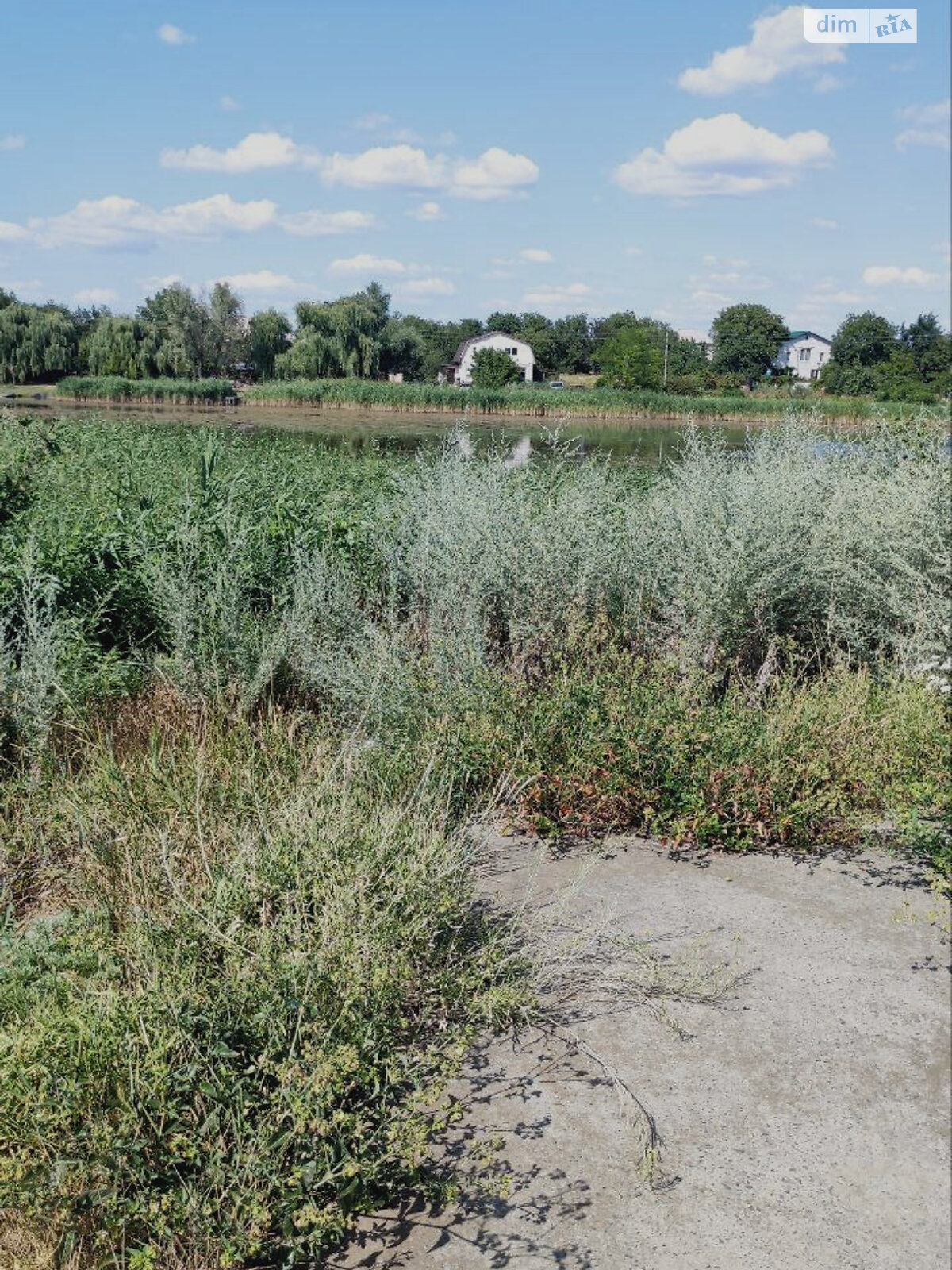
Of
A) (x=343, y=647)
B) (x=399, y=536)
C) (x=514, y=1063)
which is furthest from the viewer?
(x=399, y=536)

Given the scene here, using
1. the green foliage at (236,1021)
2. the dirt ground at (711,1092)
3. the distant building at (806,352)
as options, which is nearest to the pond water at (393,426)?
the dirt ground at (711,1092)

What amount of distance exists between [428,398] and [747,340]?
4868 cm

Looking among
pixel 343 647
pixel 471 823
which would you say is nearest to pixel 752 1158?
pixel 471 823

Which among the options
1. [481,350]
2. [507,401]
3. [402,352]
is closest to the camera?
[507,401]

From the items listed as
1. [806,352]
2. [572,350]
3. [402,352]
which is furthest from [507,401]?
[806,352]

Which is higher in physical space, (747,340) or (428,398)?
(747,340)

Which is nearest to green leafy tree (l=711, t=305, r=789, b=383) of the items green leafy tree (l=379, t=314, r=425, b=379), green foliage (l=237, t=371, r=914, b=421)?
green leafy tree (l=379, t=314, r=425, b=379)

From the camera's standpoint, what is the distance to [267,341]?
65.1m

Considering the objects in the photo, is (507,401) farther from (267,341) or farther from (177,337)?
(177,337)

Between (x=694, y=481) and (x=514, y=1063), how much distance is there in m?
4.60

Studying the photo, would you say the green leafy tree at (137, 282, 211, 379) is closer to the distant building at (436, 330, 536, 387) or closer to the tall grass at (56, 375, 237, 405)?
the tall grass at (56, 375, 237, 405)

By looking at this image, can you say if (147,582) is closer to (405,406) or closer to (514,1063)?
(514,1063)

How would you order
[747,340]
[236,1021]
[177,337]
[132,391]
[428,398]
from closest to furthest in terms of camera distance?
[236,1021]
[428,398]
[132,391]
[177,337]
[747,340]

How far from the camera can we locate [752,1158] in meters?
2.49
